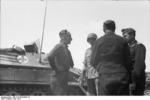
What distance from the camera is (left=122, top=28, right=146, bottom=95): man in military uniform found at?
517cm

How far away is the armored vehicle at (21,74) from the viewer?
1214 cm

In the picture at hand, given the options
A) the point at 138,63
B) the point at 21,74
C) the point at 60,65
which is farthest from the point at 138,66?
the point at 21,74

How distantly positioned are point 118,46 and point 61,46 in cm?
130

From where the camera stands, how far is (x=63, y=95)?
18.0 ft

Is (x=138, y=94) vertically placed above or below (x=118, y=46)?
Result: below

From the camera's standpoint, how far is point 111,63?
462 centimetres

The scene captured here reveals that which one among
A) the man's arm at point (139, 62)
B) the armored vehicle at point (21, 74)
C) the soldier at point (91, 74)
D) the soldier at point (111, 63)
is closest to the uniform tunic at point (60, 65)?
the soldier at point (91, 74)

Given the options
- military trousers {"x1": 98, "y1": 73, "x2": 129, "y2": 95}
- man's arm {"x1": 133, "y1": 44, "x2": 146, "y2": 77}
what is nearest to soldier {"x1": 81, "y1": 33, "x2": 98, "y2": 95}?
man's arm {"x1": 133, "y1": 44, "x2": 146, "y2": 77}

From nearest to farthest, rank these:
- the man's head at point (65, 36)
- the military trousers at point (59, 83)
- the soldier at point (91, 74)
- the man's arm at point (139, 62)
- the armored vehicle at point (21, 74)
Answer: the man's arm at point (139, 62) < the military trousers at point (59, 83) < the man's head at point (65, 36) < the soldier at point (91, 74) < the armored vehicle at point (21, 74)

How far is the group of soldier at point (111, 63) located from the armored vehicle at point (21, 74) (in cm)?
631

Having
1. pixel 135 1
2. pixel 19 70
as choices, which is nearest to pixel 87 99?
pixel 135 1

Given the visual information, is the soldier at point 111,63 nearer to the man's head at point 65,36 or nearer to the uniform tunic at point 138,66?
the uniform tunic at point 138,66

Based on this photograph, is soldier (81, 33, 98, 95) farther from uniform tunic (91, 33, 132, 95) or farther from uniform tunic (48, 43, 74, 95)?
uniform tunic (91, 33, 132, 95)

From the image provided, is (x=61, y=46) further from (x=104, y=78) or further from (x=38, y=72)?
(x=38, y=72)
